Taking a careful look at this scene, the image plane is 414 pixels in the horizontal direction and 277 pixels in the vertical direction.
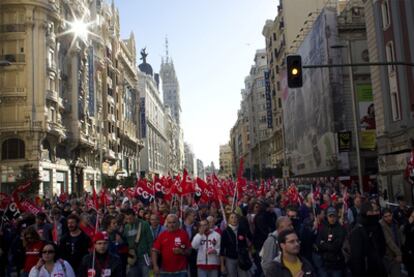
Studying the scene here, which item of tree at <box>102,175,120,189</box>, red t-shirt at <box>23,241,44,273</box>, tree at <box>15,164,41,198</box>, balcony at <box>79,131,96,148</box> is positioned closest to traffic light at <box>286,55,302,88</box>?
red t-shirt at <box>23,241,44,273</box>

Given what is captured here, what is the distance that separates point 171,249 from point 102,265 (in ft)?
5.01

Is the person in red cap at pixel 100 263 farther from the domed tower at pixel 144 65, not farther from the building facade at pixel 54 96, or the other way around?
the domed tower at pixel 144 65

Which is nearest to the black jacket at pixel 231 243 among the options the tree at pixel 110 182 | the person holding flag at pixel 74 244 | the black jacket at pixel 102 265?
the person holding flag at pixel 74 244

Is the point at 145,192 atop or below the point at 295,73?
below

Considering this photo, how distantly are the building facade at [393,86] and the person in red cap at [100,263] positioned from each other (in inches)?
757

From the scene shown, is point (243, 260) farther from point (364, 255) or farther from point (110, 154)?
point (110, 154)

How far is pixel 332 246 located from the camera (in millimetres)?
8500

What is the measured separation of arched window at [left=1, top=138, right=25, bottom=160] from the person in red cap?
3433 centimetres

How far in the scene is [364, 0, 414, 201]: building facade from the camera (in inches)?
982

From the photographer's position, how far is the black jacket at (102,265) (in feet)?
21.5

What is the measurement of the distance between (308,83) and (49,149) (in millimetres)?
23020

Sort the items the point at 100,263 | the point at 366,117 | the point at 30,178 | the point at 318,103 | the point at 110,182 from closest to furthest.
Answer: the point at 100,263 → the point at 30,178 → the point at 366,117 → the point at 318,103 → the point at 110,182

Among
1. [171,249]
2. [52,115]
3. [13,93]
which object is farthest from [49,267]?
[52,115]

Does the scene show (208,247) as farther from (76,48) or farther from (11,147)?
(76,48)
